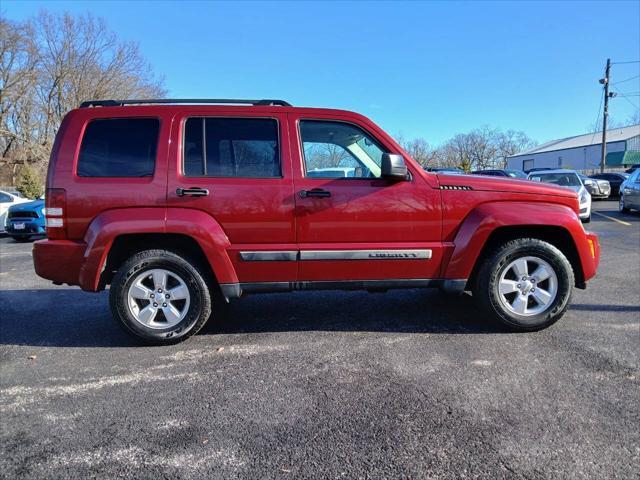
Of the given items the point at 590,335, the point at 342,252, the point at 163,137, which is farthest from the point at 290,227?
the point at 590,335

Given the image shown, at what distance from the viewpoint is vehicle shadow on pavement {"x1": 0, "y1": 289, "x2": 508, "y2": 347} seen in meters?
4.29

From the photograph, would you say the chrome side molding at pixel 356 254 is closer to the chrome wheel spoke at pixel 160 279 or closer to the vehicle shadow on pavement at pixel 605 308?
the chrome wheel spoke at pixel 160 279

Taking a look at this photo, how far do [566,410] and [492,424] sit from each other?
529 mm

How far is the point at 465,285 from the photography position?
4.18 metres

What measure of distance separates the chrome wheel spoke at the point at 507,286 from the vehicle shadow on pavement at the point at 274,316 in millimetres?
367

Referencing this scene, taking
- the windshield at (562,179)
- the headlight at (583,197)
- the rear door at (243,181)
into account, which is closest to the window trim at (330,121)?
the rear door at (243,181)

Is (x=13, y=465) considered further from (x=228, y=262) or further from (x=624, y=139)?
(x=624, y=139)

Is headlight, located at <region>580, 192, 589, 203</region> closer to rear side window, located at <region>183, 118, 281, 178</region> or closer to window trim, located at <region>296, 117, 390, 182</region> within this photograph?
window trim, located at <region>296, 117, 390, 182</region>

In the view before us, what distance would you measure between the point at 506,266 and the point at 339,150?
1.86 metres

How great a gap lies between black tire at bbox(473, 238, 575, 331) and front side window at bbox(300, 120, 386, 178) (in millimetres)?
1336

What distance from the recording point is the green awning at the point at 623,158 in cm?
5378

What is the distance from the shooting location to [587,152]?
201 feet

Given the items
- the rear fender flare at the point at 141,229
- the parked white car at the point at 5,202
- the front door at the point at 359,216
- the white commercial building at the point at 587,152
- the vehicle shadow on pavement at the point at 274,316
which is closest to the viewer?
the rear fender flare at the point at 141,229

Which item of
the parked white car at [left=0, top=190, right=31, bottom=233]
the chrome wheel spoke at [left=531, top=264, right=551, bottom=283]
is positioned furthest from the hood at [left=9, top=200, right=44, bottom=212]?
the chrome wheel spoke at [left=531, top=264, right=551, bottom=283]
